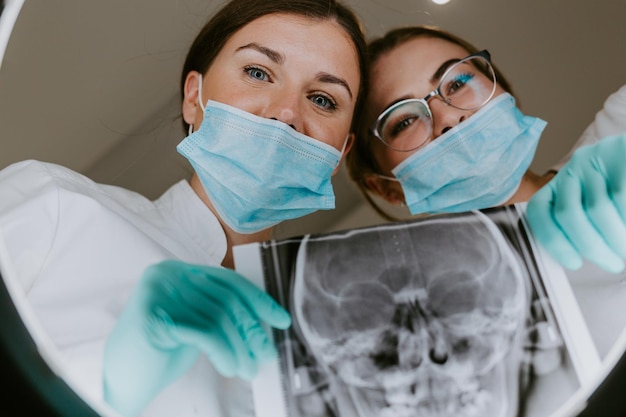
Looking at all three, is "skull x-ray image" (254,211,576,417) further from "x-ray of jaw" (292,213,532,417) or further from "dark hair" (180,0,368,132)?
"dark hair" (180,0,368,132)

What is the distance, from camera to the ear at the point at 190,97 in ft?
3.50

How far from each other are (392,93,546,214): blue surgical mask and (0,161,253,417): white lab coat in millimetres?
397

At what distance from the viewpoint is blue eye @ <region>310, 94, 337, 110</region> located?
104cm

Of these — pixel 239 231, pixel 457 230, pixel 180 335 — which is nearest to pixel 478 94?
pixel 457 230

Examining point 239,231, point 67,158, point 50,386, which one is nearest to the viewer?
point 50,386

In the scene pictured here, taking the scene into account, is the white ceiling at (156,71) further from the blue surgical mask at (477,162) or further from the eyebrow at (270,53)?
the eyebrow at (270,53)

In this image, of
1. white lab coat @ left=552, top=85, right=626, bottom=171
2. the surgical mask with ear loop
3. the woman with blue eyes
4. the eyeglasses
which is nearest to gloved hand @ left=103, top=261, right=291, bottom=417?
the woman with blue eyes

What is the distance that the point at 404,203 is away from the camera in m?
1.17

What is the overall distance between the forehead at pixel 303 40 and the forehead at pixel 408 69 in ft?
0.35

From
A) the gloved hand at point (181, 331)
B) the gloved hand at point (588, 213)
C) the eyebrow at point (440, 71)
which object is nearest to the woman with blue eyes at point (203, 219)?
the gloved hand at point (181, 331)

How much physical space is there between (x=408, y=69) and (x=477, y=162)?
0.78 feet

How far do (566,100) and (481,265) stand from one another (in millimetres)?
534

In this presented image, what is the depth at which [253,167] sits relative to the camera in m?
0.95

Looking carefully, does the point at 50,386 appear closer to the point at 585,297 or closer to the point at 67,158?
the point at 67,158
